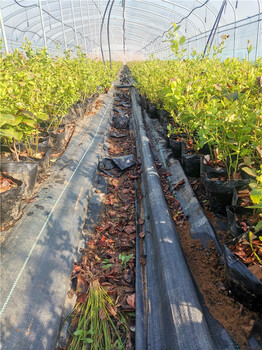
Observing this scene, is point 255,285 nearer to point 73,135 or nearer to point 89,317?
point 89,317

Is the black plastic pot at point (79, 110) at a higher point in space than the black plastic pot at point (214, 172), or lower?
higher

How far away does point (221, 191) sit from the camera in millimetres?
2105

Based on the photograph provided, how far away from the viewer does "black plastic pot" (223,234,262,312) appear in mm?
1289

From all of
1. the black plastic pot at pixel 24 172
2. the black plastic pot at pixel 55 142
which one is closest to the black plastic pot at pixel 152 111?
the black plastic pot at pixel 55 142

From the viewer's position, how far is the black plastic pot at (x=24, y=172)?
2463 millimetres

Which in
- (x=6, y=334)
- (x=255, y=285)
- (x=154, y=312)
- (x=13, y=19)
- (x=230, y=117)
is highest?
(x=13, y=19)

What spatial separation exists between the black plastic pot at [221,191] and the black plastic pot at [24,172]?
1763 mm

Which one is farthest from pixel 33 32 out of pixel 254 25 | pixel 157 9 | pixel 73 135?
pixel 73 135

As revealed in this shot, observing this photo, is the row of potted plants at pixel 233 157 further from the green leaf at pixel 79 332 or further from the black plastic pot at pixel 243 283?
the green leaf at pixel 79 332

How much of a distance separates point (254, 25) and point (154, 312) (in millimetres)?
10673

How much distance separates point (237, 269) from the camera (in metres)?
1.36

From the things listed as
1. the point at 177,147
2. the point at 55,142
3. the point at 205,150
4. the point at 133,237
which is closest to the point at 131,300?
the point at 133,237

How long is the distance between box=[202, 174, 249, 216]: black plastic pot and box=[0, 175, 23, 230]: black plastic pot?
5.56ft

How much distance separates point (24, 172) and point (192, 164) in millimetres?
1872
